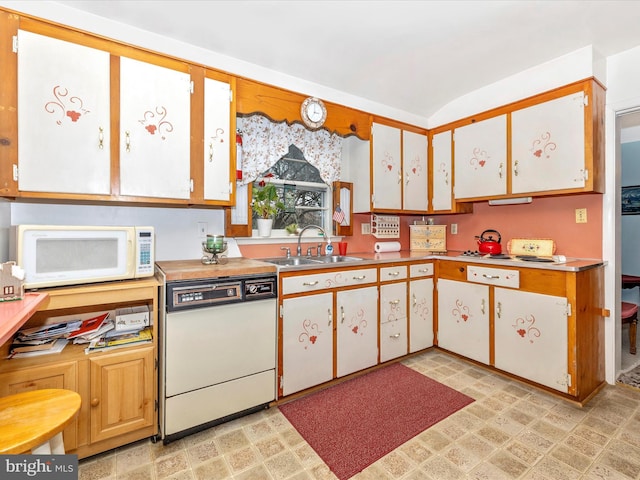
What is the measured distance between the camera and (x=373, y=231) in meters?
3.41

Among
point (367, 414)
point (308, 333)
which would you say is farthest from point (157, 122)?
point (367, 414)

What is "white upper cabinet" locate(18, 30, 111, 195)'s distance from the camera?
5.24ft

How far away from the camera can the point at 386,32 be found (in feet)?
7.01

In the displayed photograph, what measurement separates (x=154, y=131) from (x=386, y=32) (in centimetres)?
164

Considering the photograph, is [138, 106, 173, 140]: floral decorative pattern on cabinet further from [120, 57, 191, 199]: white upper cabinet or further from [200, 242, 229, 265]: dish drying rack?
[200, 242, 229, 265]: dish drying rack

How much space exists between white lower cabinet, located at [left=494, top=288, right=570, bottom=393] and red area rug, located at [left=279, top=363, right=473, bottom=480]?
0.54 m

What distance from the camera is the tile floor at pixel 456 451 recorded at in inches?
61.8

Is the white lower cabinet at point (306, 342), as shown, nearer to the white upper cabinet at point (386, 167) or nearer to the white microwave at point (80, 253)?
the white microwave at point (80, 253)

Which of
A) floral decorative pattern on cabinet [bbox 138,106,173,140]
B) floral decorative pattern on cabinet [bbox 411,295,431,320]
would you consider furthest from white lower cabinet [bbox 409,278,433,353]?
floral decorative pattern on cabinet [bbox 138,106,173,140]

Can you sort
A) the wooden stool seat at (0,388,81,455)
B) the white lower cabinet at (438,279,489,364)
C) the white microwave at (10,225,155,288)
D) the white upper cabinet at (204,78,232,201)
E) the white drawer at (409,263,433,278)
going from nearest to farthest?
the wooden stool seat at (0,388,81,455), the white microwave at (10,225,155,288), the white upper cabinet at (204,78,232,201), the white lower cabinet at (438,279,489,364), the white drawer at (409,263,433,278)

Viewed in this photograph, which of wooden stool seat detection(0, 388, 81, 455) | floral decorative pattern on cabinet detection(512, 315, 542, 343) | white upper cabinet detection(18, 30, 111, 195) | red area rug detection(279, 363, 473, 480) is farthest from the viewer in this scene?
floral decorative pattern on cabinet detection(512, 315, 542, 343)

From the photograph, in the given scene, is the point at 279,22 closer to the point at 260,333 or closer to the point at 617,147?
the point at 260,333

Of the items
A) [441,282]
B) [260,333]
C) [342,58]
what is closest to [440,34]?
[342,58]

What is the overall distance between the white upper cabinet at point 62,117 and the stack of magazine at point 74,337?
75 cm
